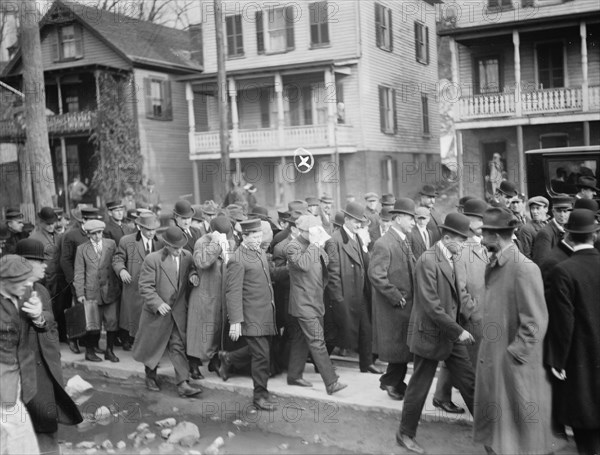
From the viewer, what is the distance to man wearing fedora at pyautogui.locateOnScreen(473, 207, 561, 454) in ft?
17.0

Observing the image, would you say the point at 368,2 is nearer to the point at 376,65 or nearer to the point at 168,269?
the point at 376,65

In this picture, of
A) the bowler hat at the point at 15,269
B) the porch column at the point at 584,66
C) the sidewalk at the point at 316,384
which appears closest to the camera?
the bowler hat at the point at 15,269

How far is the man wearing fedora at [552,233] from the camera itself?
750 centimetres

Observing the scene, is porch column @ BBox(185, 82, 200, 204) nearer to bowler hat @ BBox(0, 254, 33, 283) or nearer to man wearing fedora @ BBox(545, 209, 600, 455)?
bowler hat @ BBox(0, 254, 33, 283)

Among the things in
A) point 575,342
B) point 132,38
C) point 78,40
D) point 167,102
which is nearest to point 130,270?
point 575,342

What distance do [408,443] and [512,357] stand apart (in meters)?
1.50

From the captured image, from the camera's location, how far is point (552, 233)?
7.61 metres

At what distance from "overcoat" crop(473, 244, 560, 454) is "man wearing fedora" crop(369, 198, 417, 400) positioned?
6.62ft

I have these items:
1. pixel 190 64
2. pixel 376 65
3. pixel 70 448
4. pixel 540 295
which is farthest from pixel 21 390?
pixel 190 64

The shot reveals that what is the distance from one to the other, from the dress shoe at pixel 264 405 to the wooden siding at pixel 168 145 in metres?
23.3

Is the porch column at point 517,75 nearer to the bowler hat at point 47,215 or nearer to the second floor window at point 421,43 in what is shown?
the second floor window at point 421,43

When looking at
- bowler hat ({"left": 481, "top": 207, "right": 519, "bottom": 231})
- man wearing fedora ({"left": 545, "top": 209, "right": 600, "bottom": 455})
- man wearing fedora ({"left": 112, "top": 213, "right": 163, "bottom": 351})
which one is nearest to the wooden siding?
man wearing fedora ({"left": 112, "top": 213, "right": 163, "bottom": 351})

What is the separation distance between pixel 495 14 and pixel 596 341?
20.9 meters

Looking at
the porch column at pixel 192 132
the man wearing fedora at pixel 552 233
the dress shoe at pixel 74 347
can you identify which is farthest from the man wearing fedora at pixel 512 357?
the porch column at pixel 192 132
